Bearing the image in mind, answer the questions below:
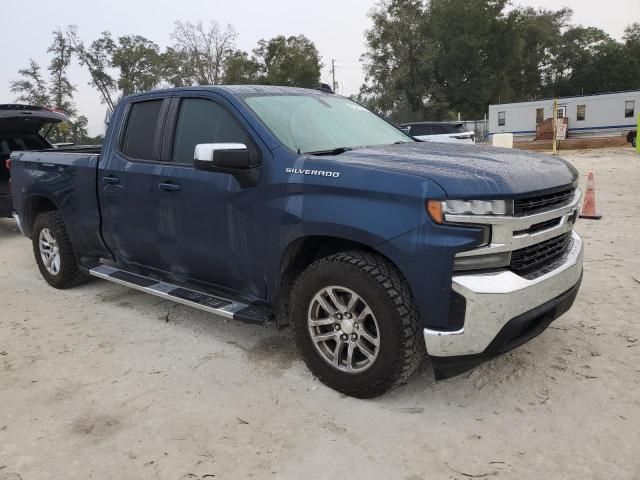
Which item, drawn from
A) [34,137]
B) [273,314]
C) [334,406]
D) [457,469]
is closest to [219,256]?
[273,314]

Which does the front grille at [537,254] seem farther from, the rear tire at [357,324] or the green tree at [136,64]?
the green tree at [136,64]

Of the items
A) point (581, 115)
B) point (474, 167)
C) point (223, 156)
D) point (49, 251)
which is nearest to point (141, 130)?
point (223, 156)

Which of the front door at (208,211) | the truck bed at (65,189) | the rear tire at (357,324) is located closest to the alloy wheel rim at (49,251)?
the truck bed at (65,189)

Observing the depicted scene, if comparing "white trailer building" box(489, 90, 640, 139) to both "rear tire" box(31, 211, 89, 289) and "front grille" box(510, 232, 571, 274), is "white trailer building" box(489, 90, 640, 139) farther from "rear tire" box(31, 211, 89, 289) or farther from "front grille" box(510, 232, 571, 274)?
"rear tire" box(31, 211, 89, 289)

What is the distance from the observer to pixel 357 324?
3.05 metres

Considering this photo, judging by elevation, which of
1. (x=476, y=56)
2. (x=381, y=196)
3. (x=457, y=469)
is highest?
(x=476, y=56)

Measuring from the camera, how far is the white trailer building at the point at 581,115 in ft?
107

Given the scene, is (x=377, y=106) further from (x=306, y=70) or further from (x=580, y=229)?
(x=580, y=229)

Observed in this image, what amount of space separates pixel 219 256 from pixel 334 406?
4.26 ft

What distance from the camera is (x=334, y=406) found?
3115 millimetres

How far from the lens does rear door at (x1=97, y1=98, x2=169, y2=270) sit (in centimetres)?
415

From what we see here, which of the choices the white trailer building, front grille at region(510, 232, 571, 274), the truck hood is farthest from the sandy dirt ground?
the white trailer building

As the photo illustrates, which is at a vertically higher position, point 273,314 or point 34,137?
point 34,137

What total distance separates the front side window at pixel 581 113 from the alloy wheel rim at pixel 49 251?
3560 centimetres
